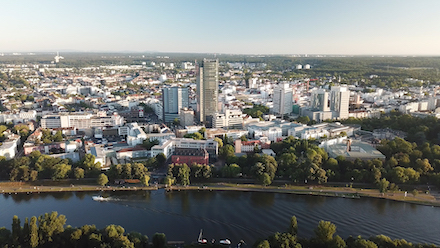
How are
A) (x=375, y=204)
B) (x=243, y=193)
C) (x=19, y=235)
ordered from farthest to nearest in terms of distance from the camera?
(x=243, y=193), (x=375, y=204), (x=19, y=235)

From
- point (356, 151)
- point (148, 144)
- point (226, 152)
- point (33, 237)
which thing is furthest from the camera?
point (148, 144)

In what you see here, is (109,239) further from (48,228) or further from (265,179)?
(265,179)

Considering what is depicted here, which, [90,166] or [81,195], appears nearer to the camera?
[81,195]

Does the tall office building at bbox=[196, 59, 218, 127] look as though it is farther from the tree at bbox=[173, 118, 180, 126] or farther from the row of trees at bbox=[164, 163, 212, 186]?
the row of trees at bbox=[164, 163, 212, 186]

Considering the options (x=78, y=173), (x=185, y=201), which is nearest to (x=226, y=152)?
(x=185, y=201)

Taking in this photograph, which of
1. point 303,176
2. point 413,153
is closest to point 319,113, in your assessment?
point 413,153

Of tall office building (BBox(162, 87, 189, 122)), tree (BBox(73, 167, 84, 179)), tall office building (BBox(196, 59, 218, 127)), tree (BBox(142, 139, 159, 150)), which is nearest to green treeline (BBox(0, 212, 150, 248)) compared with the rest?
tree (BBox(73, 167, 84, 179))

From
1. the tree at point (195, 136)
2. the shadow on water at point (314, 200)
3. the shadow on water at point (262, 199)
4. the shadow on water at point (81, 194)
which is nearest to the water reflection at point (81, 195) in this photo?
the shadow on water at point (81, 194)

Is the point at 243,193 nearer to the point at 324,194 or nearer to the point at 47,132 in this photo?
the point at 324,194
